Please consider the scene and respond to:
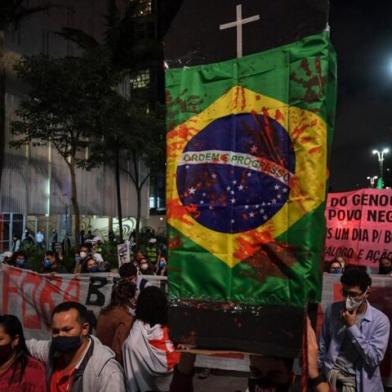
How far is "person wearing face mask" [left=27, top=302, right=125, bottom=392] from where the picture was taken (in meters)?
A: 2.92

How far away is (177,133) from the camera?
2.51m

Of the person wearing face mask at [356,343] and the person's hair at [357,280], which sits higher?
the person's hair at [357,280]

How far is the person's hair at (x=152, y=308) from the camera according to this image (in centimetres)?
416

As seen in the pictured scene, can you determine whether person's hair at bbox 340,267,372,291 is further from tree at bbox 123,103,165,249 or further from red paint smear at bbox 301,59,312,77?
tree at bbox 123,103,165,249

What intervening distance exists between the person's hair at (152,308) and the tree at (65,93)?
47.7 feet

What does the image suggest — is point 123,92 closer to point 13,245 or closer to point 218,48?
point 13,245

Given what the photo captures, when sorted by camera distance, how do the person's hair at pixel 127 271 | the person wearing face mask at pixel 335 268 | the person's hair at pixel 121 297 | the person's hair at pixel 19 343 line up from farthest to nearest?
the person wearing face mask at pixel 335 268 → the person's hair at pixel 127 271 → the person's hair at pixel 121 297 → the person's hair at pixel 19 343

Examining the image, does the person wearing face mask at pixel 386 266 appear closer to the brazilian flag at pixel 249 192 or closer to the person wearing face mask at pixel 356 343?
the person wearing face mask at pixel 356 343

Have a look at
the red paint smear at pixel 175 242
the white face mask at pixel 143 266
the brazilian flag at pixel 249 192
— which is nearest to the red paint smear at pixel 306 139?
the brazilian flag at pixel 249 192

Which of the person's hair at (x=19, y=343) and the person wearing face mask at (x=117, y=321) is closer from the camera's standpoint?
the person's hair at (x=19, y=343)

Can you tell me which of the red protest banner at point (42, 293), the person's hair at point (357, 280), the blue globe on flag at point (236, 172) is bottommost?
the red protest banner at point (42, 293)

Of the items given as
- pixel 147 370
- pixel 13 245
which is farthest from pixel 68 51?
pixel 147 370

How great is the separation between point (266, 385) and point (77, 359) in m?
1.13

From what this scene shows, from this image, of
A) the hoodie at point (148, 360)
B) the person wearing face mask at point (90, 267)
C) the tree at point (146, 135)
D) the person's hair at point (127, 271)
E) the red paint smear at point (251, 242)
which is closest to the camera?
the red paint smear at point (251, 242)
